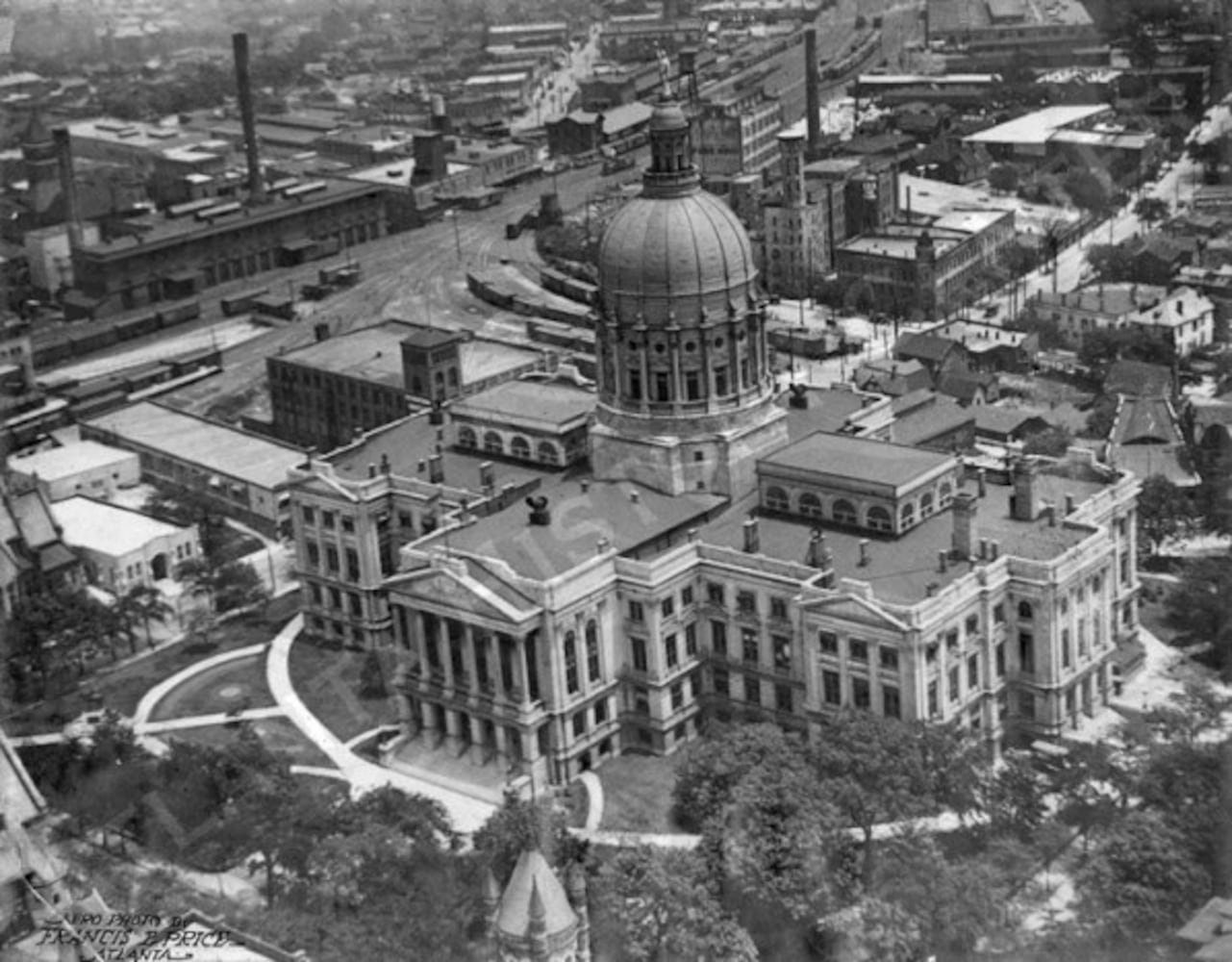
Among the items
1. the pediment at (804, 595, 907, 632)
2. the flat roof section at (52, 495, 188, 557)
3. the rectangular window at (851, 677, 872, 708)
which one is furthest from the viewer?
the flat roof section at (52, 495, 188, 557)

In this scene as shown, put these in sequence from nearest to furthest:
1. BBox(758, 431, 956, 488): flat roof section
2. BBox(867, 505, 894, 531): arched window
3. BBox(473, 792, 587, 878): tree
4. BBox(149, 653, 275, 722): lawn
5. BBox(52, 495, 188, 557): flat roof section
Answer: BBox(473, 792, 587, 878): tree
BBox(867, 505, 894, 531): arched window
BBox(758, 431, 956, 488): flat roof section
BBox(149, 653, 275, 722): lawn
BBox(52, 495, 188, 557): flat roof section

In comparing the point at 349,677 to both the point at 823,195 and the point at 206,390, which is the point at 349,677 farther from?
the point at 823,195

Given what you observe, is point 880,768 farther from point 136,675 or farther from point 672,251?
point 136,675

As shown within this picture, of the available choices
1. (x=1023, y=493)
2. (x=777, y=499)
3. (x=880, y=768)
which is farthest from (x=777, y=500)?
(x=880, y=768)

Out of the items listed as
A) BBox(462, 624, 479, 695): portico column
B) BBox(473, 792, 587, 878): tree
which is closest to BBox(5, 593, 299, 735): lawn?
BBox(462, 624, 479, 695): portico column

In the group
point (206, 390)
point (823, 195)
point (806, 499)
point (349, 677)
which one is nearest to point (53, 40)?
point (206, 390)

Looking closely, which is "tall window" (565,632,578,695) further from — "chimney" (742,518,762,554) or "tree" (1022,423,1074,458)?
"tree" (1022,423,1074,458)

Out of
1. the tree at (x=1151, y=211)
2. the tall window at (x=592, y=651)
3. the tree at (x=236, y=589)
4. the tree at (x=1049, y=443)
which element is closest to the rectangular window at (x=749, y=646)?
the tall window at (x=592, y=651)

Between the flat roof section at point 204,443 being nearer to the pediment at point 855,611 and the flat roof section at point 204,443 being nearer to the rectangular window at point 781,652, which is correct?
the rectangular window at point 781,652
